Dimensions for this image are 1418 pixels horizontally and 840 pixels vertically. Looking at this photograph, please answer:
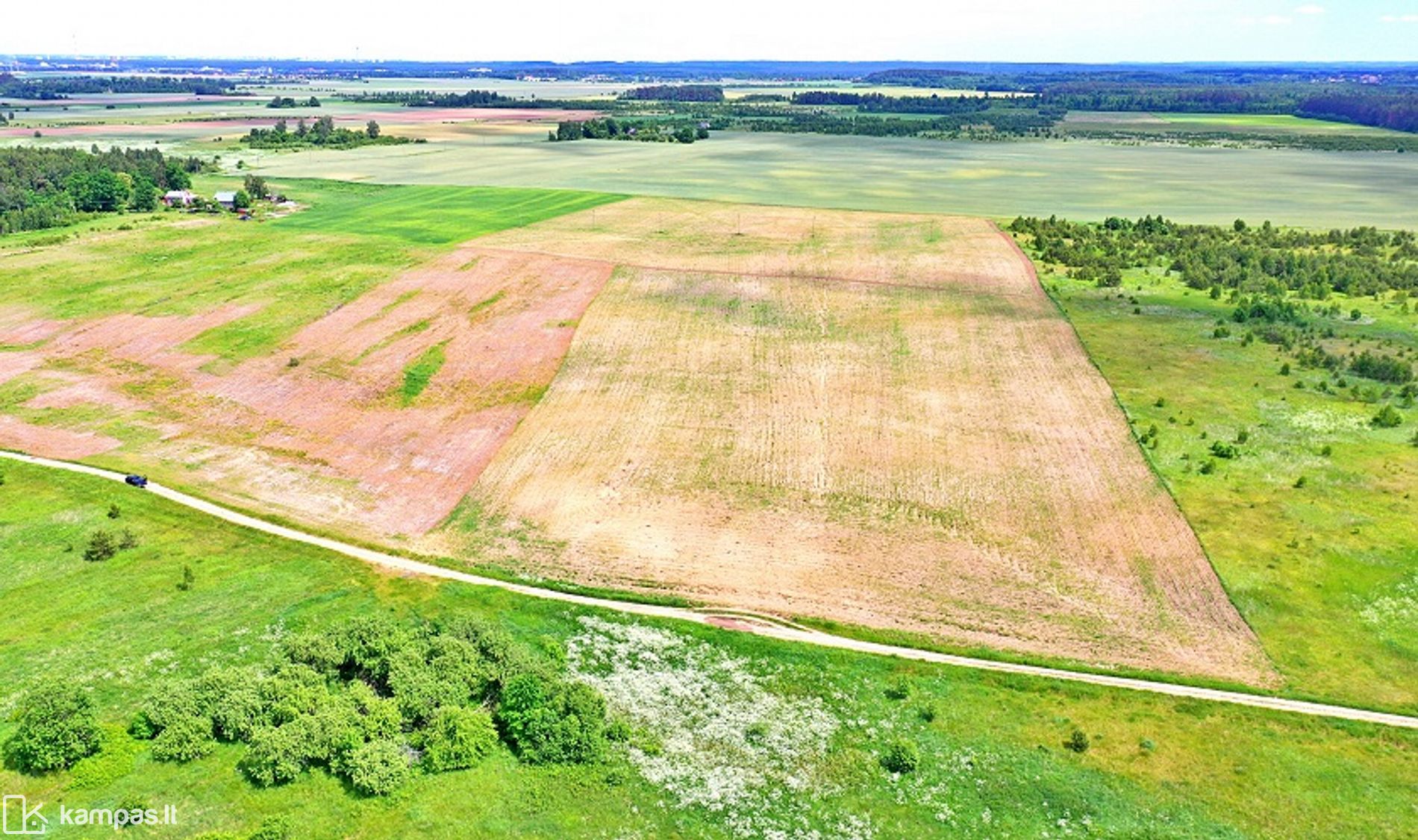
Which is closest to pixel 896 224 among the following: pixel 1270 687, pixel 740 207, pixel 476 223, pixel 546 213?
pixel 740 207

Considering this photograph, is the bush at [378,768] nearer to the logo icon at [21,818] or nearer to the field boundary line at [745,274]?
the logo icon at [21,818]

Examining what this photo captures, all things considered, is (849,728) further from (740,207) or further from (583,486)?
(740,207)

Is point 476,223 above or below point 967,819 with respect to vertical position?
above

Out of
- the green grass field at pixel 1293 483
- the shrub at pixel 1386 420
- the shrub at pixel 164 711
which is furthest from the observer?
the shrub at pixel 1386 420

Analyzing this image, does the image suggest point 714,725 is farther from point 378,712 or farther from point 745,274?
point 745,274

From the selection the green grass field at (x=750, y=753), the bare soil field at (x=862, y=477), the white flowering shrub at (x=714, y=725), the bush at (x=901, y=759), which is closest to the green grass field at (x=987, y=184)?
the bare soil field at (x=862, y=477)

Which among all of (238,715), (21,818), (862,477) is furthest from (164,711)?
(862,477)
